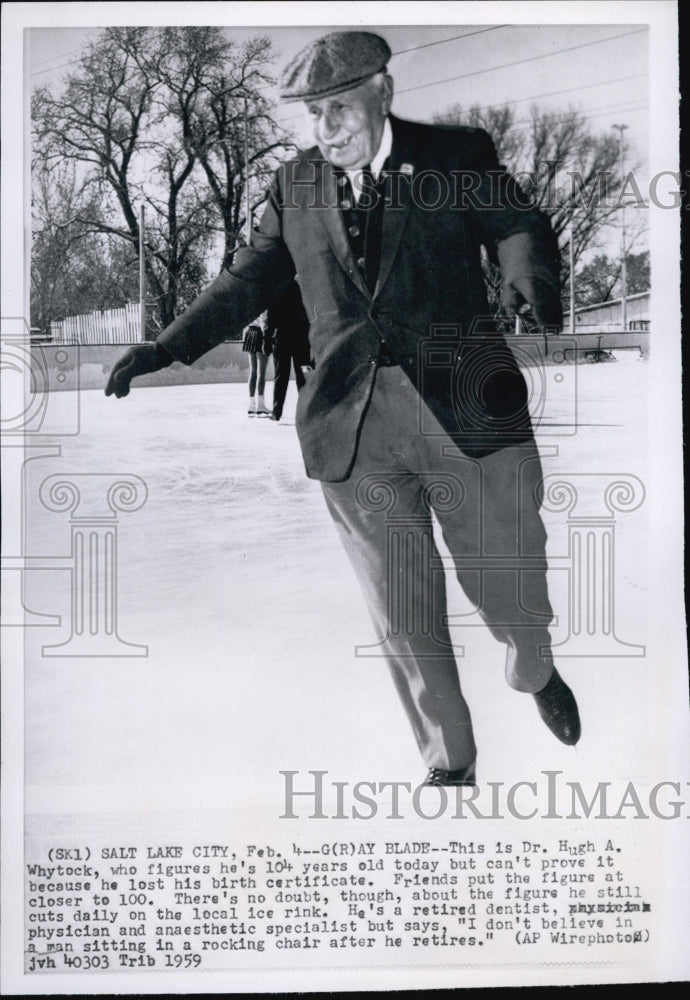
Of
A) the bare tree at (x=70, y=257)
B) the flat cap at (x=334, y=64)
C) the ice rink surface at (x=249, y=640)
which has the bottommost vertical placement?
the ice rink surface at (x=249, y=640)

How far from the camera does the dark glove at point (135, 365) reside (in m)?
2.37

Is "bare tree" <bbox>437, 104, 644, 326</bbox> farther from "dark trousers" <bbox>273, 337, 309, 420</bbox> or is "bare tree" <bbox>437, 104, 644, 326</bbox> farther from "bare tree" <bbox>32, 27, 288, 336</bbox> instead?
"dark trousers" <bbox>273, 337, 309, 420</bbox>

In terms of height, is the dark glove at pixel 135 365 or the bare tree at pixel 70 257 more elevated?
the bare tree at pixel 70 257

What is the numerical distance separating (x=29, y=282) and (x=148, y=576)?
765 millimetres

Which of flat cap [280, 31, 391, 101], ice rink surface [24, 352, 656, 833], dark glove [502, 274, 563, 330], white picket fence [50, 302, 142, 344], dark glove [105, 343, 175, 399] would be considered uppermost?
flat cap [280, 31, 391, 101]

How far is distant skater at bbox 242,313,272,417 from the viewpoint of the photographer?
236 centimetres

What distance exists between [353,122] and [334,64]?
5.8 inches

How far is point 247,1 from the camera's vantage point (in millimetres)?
2385

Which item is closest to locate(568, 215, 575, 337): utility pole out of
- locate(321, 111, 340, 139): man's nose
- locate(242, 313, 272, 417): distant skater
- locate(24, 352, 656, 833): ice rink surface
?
locate(24, 352, 656, 833): ice rink surface

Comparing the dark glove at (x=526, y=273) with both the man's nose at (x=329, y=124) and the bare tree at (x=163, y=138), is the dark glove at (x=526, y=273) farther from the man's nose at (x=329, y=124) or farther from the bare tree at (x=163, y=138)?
the bare tree at (x=163, y=138)

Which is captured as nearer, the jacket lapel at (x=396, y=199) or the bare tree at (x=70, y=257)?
the jacket lapel at (x=396, y=199)

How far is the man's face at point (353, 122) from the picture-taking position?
7.59ft

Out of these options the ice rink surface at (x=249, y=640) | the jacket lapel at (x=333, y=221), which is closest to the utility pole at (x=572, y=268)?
the ice rink surface at (x=249, y=640)

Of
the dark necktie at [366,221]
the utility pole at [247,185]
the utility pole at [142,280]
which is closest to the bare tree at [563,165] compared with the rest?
the dark necktie at [366,221]
